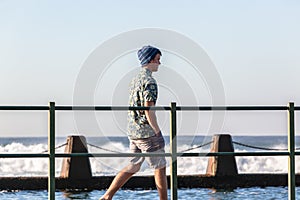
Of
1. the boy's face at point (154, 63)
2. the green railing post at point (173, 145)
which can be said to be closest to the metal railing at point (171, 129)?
the green railing post at point (173, 145)

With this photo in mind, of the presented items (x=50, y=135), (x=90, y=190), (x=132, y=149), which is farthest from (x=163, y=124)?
(x=90, y=190)

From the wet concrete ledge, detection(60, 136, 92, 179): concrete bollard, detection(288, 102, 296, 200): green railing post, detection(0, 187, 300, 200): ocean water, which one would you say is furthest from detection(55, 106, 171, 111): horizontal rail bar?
detection(60, 136, 92, 179): concrete bollard

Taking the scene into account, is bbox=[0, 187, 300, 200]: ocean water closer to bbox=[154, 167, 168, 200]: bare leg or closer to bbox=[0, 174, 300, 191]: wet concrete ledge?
bbox=[0, 174, 300, 191]: wet concrete ledge

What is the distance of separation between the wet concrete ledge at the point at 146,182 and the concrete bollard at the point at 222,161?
154 millimetres

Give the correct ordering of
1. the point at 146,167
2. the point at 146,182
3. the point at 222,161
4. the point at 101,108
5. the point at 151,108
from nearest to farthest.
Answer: the point at 101,108 → the point at 151,108 → the point at 146,167 → the point at 146,182 → the point at 222,161

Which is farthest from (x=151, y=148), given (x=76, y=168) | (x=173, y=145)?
(x=76, y=168)

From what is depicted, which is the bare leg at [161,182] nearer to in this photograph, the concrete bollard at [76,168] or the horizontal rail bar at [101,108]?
the horizontal rail bar at [101,108]

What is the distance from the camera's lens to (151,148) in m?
9.55

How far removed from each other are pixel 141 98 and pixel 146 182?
35.8ft

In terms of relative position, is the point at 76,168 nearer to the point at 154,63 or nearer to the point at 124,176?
the point at 124,176

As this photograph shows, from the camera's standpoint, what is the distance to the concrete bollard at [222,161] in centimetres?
2105

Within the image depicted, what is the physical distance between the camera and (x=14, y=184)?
20.2 metres

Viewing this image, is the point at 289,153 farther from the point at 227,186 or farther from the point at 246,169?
the point at 246,169

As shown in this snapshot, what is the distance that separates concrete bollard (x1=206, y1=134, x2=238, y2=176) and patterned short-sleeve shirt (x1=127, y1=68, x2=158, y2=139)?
1158 cm
